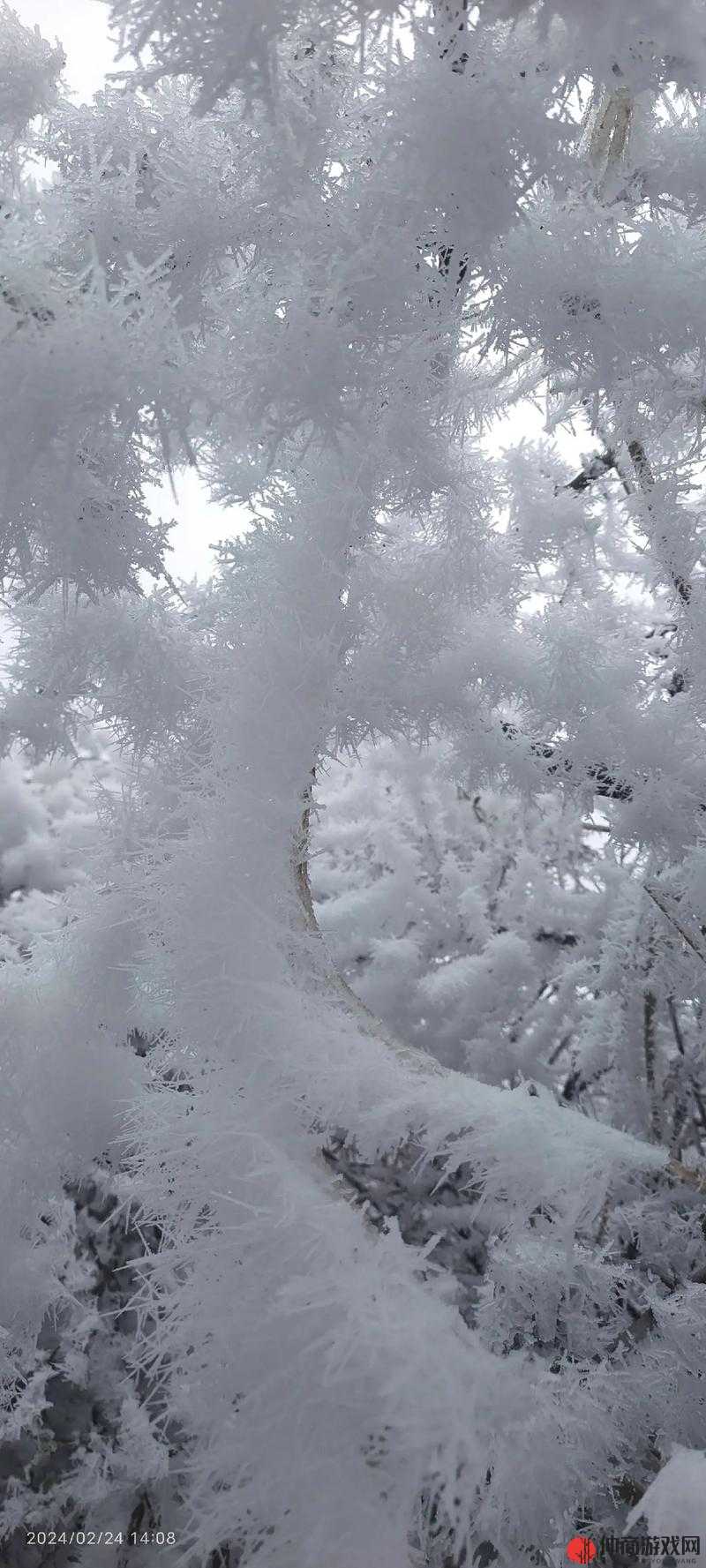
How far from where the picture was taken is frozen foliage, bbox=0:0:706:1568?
0.73 metres

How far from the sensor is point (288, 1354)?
730 millimetres

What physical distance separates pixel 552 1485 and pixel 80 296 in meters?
1.07

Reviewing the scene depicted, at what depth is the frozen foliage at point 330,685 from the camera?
73 cm

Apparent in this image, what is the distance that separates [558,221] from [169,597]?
74 cm

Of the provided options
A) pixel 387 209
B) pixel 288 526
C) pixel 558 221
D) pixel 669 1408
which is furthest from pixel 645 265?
pixel 669 1408

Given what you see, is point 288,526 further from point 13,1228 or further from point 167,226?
point 13,1228

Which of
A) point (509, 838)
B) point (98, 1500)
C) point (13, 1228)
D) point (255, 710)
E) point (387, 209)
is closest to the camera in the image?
point (387, 209)

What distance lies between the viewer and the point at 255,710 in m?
1.07

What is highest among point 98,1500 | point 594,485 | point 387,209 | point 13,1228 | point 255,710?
point 594,485

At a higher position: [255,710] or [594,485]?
[594,485]

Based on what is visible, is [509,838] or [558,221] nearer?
[558,221]

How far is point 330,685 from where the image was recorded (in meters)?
1.10

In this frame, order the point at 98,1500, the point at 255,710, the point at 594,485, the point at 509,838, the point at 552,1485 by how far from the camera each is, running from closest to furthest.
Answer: the point at 552,1485, the point at 255,710, the point at 98,1500, the point at 594,485, the point at 509,838

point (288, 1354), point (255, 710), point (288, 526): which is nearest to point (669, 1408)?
point (288, 1354)
